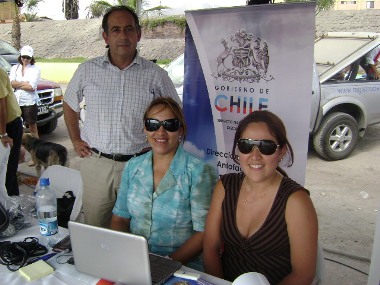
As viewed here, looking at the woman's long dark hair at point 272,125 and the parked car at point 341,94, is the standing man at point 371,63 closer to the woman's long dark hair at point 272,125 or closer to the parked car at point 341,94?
the parked car at point 341,94

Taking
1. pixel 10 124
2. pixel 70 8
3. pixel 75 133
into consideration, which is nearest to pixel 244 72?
pixel 75 133

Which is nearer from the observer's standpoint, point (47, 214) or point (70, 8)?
point (47, 214)

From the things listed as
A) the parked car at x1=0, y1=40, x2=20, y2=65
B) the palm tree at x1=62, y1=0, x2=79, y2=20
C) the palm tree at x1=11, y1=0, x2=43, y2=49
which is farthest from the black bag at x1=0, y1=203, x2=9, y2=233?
the palm tree at x1=62, y1=0, x2=79, y2=20

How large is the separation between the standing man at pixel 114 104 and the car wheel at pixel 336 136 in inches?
138

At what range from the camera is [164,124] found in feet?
6.70

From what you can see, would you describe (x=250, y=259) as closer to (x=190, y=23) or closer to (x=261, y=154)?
(x=261, y=154)

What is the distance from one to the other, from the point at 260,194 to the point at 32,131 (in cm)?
538

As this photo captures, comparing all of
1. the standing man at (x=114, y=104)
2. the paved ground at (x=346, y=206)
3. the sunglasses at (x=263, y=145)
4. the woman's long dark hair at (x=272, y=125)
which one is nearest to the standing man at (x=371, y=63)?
the paved ground at (x=346, y=206)

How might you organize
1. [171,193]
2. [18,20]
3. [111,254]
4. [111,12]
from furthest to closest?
[18,20] → [111,12] → [171,193] → [111,254]

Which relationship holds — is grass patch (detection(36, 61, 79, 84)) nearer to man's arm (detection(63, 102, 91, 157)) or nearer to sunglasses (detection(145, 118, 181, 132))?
man's arm (detection(63, 102, 91, 157))

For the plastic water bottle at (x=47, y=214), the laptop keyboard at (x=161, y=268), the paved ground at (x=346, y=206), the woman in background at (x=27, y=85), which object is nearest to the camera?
the laptop keyboard at (x=161, y=268)

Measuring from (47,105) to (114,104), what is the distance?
16.7 ft

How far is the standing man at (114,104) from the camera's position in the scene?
9.18 feet

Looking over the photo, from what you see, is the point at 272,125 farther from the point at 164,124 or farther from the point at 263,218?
the point at 164,124
